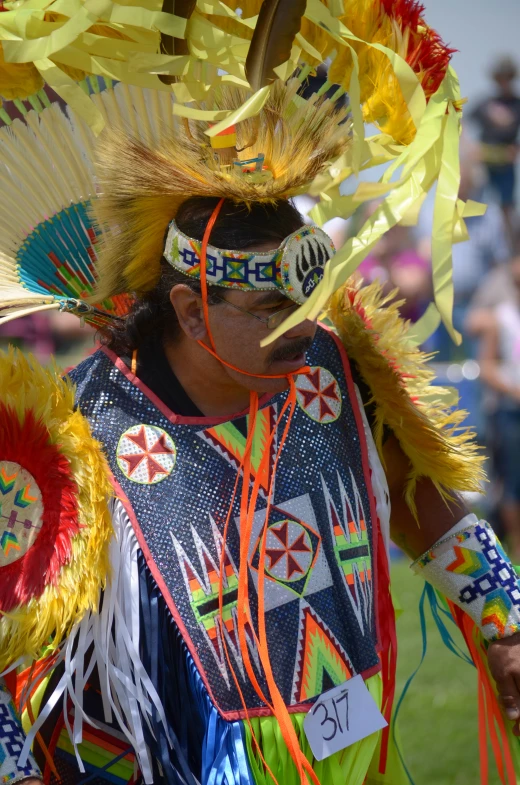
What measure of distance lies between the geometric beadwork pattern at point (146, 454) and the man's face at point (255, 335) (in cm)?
22

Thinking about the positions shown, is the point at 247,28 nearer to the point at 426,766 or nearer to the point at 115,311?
the point at 115,311

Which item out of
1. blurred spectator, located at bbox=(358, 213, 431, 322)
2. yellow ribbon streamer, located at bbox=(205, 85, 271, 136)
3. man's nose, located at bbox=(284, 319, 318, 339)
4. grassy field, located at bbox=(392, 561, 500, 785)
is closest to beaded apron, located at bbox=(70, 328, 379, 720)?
man's nose, located at bbox=(284, 319, 318, 339)

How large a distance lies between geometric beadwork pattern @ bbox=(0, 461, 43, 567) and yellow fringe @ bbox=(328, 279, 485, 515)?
82cm

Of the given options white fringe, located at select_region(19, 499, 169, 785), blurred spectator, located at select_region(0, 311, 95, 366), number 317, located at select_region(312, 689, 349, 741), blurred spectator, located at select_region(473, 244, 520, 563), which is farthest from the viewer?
blurred spectator, located at select_region(0, 311, 95, 366)

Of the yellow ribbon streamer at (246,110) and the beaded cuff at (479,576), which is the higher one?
the yellow ribbon streamer at (246,110)

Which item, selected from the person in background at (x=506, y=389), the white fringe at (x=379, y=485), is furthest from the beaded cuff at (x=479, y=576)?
the person in background at (x=506, y=389)

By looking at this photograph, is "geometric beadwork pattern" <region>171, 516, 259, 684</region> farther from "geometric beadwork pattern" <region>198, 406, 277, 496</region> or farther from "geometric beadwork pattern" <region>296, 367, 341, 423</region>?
"geometric beadwork pattern" <region>296, 367, 341, 423</region>

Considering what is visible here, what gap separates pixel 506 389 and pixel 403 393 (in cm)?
348

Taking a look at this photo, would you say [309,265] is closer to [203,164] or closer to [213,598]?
[203,164]

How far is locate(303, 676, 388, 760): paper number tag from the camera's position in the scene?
2174mm

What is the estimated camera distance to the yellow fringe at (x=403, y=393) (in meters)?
2.44

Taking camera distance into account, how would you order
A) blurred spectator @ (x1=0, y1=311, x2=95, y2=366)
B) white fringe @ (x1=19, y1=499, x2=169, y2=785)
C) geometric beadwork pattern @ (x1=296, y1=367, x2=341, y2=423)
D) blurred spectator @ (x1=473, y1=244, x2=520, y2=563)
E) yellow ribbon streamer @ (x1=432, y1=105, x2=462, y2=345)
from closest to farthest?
yellow ribbon streamer @ (x1=432, y1=105, x2=462, y2=345)
white fringe @ (x1=19, y1=499, x2=169, y2=785)
geometric beadwork pattern @ (x1=296, y1=367, x2=341, y2=423)
blurred spectator @ (x1=473, y1=244, x2=520, y2=563)
blurred spectator @ (x1=0, y1=311, x2=95, y2=366)

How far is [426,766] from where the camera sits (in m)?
3.63

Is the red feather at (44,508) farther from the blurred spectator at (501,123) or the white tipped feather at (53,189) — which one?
the blurred spectator at (501,123)
